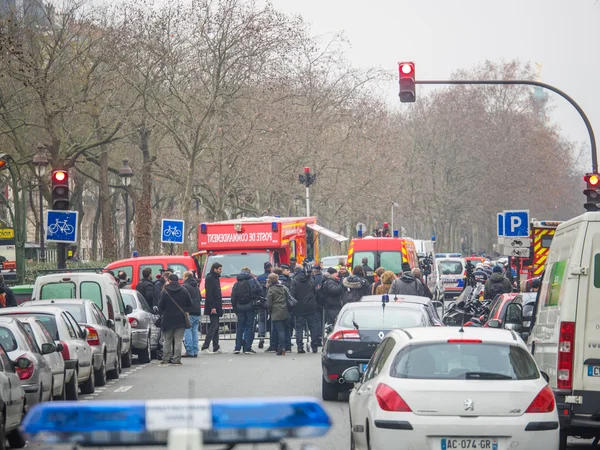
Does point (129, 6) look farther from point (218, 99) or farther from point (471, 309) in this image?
point (471, 309)

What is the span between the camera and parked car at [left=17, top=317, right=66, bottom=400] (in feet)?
50.2

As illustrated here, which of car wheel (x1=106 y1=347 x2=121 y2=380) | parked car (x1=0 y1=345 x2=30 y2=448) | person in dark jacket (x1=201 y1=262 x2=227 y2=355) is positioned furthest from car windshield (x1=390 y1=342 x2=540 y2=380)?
person in dark jacket (x1=201 y1=262 x2=227 y2=355)

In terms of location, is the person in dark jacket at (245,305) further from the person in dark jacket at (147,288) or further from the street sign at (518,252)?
the street sign at (518,252)

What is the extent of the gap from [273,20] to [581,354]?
1482 inches

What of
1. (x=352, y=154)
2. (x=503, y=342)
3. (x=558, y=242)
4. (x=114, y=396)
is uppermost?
(x=352, y=154)

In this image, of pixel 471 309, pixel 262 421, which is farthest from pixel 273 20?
pixel 262 421

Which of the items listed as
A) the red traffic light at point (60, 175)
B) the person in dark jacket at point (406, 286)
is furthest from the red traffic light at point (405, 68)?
the red traffic light at point (60, 175)

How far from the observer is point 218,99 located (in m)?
53.0

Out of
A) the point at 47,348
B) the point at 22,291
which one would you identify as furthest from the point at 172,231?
the point at 47,348

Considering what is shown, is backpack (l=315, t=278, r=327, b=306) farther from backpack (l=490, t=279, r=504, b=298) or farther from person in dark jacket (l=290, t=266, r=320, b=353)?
backpack (l=490, t=279, r=504, b=298)

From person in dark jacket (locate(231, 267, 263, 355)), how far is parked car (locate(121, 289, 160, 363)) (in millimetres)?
1771

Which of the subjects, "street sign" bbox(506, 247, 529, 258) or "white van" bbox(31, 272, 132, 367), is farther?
"street sign" bbox(506, 247, 529, 258)

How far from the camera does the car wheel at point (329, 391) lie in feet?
55.3

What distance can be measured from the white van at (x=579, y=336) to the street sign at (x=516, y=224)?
20.0 m
